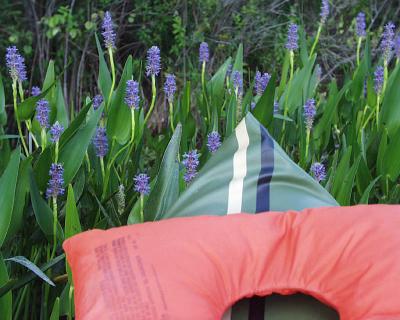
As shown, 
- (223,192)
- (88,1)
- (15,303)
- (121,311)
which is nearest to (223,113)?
(223,192)

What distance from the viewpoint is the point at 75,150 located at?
4.21 ft

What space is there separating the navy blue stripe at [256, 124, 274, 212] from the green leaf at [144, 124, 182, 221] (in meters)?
0.14

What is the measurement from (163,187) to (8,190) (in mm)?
247

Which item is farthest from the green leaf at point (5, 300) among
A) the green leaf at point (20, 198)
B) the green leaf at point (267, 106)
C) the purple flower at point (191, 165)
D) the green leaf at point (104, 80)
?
Answer: the green leaf at point (267, 106)

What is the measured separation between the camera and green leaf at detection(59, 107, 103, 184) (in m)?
1.28

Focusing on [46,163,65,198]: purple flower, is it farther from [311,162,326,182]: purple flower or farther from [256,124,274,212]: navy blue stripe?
[311,162,326,182]: purple flower

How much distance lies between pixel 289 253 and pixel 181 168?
Result: 0.41m

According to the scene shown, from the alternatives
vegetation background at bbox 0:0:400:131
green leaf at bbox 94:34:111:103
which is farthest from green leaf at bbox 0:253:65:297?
vegetation background at bbox 0:0:400:131

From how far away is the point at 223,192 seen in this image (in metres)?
→ 1.18

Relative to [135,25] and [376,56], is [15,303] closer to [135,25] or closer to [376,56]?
[135,25]

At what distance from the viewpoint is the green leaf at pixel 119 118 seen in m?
1.41

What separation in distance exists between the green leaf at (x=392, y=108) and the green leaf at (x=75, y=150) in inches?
28.8

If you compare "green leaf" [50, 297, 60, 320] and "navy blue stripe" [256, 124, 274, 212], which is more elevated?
"navy blue stripe" [256, 124, 274, 212]

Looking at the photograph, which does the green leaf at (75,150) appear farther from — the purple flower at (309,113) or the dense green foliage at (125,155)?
the purple flower at (309,113)
